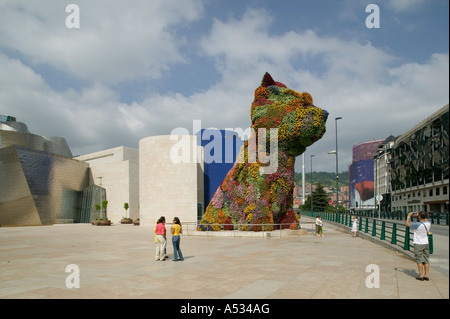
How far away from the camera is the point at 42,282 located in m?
7.34

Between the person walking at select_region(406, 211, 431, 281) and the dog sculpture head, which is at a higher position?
the dog sculpture head

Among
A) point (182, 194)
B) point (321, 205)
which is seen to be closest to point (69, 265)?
point (182, 194)

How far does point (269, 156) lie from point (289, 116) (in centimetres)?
237

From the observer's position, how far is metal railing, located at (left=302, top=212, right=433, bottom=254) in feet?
37.6

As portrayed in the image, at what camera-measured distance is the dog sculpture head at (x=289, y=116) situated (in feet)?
55.5

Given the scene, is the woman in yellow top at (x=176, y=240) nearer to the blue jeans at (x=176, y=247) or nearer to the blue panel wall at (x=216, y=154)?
the blue jeans at (x=176, y=247)

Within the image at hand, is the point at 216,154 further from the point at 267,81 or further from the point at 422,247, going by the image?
the point at 422,247

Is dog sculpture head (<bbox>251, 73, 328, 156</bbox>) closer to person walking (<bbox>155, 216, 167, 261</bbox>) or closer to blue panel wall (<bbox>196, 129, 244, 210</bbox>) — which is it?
person walking (<bbox>155, 216, 167, 261</bbox>)

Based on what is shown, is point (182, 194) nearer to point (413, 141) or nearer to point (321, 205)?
point (413, 141)

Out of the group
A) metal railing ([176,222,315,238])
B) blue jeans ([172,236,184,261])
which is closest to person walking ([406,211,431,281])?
blue jeans ([172,236,184,261])

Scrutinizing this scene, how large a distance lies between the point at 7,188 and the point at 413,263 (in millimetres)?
38349

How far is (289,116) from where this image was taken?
56.5ft

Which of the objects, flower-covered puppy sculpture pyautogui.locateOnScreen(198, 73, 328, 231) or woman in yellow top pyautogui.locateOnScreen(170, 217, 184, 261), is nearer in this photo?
woman in yellow top pyautogui.locateOnScreen(170, 217, 184, 261)

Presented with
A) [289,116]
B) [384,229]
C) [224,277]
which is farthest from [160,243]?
[384,229]
